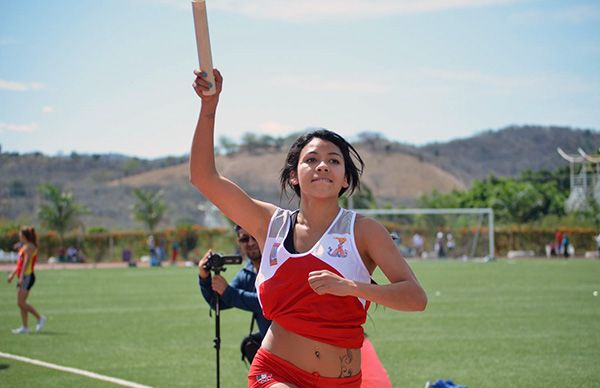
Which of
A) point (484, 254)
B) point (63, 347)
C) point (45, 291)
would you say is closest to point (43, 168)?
point (484, 254)

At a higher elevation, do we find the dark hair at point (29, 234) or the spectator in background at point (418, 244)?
the dark hair at point (29, 234)

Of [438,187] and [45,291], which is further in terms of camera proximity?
[438,187]

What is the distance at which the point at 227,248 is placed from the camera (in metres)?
66.9

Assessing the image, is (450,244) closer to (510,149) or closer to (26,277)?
(26,277)

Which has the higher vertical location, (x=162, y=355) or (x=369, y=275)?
(x=369, y=275)

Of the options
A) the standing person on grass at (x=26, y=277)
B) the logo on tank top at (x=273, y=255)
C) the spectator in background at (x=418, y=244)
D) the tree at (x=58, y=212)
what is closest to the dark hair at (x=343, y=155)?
the logo on tank top at (x=273, y=255)

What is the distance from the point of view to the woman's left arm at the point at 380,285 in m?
3.87

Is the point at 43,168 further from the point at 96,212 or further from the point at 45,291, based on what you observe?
the point at 45,291

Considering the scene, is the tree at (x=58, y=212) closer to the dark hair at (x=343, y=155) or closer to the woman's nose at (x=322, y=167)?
the dark hair at (x=343, y=155)

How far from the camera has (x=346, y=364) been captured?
4.27 meters

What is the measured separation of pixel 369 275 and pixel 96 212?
10786 cm

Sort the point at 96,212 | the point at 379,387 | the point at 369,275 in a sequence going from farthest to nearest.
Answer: the point at 96,212 → the point at 379,387 → the point at 369,275

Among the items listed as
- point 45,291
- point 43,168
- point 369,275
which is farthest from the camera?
point 43,168

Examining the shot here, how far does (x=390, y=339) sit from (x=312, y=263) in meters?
12.1
